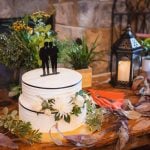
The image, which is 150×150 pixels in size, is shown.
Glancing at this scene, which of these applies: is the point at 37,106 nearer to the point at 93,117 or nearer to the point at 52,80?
the point at 52,80

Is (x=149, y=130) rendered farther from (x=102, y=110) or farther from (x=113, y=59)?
(x=113, y=59)

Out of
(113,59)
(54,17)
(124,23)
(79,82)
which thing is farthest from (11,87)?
(124,23)

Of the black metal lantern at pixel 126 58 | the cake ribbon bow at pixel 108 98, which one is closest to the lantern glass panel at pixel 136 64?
the black metal lantern at pixel 126 58

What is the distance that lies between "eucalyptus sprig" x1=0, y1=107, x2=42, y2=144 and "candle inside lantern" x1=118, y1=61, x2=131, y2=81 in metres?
0.68

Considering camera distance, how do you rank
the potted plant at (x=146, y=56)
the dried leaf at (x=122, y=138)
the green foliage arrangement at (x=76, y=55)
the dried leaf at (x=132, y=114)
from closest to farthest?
the dried leaf at (x=122, y=138), the dried leaf at (x=132, y=114), the green foliage arrangement at (x=76, y=55), the potted plant at (x=146, y=56)

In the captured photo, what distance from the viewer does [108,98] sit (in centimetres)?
167

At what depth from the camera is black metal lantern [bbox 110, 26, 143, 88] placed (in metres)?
1.78

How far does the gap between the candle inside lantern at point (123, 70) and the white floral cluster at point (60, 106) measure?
21.5 inches

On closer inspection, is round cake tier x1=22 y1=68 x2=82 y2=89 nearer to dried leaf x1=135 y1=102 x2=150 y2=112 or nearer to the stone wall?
dried leaf x1=135 y1=102 x2=150 y2=112

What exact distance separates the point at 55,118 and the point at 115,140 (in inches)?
10.4

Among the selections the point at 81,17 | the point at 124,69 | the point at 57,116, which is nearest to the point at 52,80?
the point at 57,116

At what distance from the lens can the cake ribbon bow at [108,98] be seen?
1580 millimetres

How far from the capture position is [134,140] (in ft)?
4.72

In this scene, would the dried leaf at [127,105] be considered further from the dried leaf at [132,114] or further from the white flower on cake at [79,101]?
the white flower on cake at [79,101]
